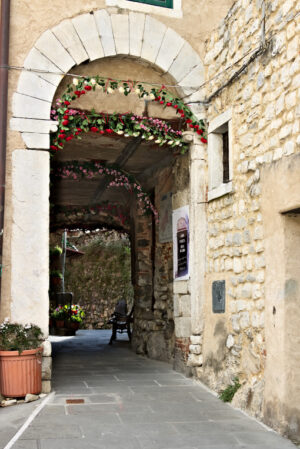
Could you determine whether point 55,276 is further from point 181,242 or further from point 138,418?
point 138,418

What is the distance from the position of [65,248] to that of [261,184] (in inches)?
607

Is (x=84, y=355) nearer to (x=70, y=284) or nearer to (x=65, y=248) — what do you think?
(x=65, y=248)

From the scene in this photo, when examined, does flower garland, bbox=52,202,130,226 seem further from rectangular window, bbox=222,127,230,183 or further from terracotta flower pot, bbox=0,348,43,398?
terracotta flower pot, bbox=0,348,43,398

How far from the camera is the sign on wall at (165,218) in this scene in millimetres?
8320

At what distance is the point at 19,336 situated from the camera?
566 centimetres

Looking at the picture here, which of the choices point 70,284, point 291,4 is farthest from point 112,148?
point 70,284

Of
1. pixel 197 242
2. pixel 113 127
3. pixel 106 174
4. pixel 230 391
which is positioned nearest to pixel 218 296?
pixel 197 242

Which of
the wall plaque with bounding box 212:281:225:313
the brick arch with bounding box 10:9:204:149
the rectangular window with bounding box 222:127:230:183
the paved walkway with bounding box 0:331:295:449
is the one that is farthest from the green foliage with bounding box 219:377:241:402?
the brick arch with bounding box 10:9:204:149

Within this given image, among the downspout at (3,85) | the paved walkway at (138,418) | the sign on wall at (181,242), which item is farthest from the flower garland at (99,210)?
the downspout at (3,85)

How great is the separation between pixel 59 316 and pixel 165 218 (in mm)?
7995

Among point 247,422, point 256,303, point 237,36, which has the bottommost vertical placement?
point 247,422

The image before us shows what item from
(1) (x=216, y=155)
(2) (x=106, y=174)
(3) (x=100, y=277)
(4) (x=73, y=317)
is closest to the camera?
(1) (x=216, y=155)

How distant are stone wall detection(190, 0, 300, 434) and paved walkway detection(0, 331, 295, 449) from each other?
27 centimetres

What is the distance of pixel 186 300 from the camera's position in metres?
6.79
